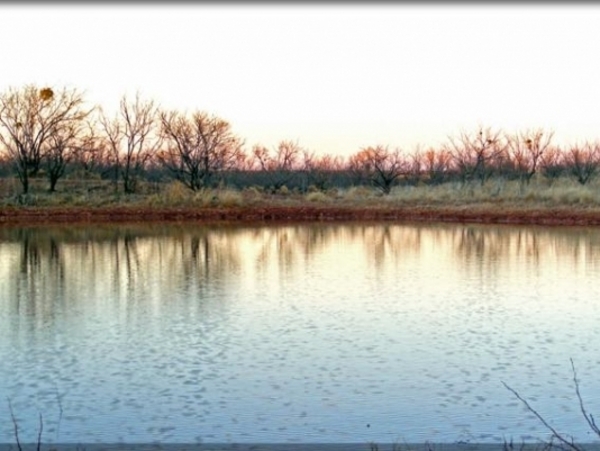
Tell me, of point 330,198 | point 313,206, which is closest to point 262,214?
point 313,206

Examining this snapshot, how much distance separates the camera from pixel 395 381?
7.04m

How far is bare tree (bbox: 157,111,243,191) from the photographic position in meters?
40.2

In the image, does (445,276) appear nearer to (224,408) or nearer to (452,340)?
(452,340)

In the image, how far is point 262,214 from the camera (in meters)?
31.8

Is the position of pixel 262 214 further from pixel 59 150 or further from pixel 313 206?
pixel 59 150

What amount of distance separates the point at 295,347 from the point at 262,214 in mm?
23490

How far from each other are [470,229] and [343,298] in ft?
51.0

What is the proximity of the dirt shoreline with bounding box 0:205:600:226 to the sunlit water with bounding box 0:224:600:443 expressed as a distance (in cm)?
1349

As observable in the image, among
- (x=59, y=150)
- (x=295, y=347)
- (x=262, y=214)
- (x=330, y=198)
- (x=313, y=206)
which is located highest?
(x=59, y=150)

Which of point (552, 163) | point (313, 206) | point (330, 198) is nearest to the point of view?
point (313, 206)

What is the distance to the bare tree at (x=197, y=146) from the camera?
132 ft

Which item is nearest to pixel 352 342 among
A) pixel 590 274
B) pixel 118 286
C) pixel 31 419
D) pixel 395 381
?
pixel 395 381

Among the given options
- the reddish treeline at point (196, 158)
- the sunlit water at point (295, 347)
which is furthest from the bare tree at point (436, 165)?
the sunlit water at point (295, 347)

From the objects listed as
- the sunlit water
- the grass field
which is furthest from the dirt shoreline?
the sunlit water
